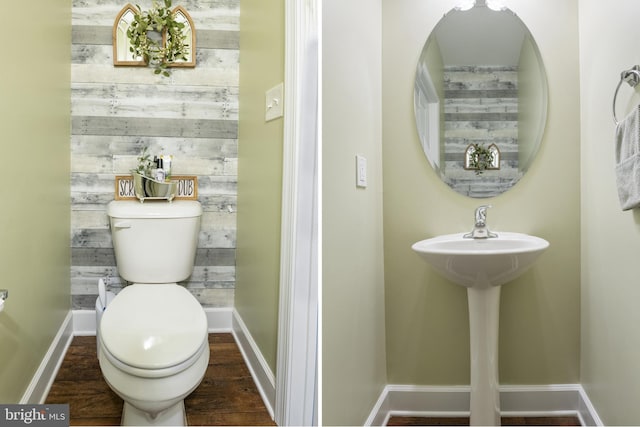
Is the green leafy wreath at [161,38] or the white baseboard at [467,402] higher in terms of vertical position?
the green leafy wreath at [161,38]

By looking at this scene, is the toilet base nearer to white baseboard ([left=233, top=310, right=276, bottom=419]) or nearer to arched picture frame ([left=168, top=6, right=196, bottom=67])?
white baseboard ([left=233, top=310, right=276, bottom=419])

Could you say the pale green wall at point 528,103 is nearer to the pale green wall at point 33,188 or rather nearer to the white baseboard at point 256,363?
the white baseboard at point 256,363

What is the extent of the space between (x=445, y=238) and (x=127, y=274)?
5.33 ft

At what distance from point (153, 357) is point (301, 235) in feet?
2.03

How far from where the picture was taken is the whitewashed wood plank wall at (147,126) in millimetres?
2818

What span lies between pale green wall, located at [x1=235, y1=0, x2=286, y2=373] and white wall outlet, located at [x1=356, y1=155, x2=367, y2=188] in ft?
1.36

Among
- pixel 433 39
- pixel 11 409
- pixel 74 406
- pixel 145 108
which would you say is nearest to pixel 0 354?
pixel 11 409

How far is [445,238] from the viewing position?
5.54ft

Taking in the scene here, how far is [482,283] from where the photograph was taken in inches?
64.9

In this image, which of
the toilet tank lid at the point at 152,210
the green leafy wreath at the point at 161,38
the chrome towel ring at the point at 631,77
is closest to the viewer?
the chrome towel ring at the point at 631,77

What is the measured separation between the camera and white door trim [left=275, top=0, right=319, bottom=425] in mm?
1779

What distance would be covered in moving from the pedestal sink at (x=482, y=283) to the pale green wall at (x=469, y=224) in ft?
0.18
